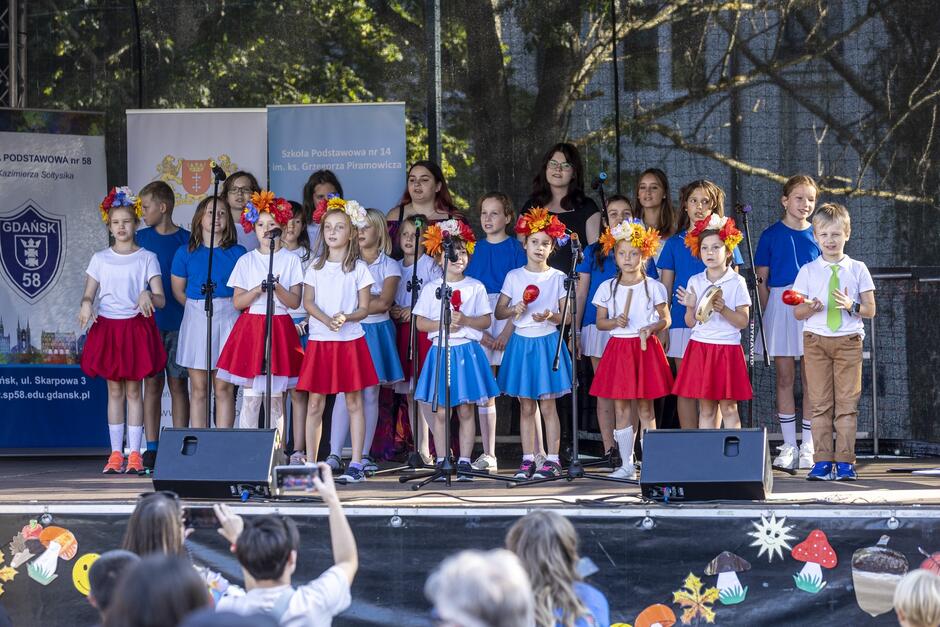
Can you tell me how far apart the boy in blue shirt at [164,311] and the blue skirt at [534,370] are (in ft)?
6.93

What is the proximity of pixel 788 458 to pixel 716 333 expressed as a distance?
3.07ft

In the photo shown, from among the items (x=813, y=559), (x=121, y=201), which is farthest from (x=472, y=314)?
(x=813, y=559)

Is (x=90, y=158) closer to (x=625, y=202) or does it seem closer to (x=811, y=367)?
(x=625, y=202)

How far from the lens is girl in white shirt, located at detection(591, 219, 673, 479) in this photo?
6.41 metres

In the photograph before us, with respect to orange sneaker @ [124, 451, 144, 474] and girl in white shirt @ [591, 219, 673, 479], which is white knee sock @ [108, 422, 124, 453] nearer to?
orange sneaker @ [124, 451, 144, 474]

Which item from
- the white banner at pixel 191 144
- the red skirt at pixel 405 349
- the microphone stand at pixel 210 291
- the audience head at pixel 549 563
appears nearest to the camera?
the audience head at pixel 549 563

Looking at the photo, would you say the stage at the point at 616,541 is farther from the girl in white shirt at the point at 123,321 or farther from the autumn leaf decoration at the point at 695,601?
the girl in white shirt at the point at 123,321

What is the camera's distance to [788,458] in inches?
263

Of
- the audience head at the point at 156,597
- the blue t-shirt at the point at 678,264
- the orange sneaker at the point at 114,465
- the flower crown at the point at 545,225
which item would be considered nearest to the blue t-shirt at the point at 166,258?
the orange sneaker at the point at 114,465

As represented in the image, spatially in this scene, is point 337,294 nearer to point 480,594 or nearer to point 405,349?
point 405,349

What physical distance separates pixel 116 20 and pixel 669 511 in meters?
5.55

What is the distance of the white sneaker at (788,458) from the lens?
6.64m

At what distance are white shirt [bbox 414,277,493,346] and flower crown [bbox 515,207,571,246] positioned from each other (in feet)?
1.42

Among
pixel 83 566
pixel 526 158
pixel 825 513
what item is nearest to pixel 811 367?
pixel 825 513
